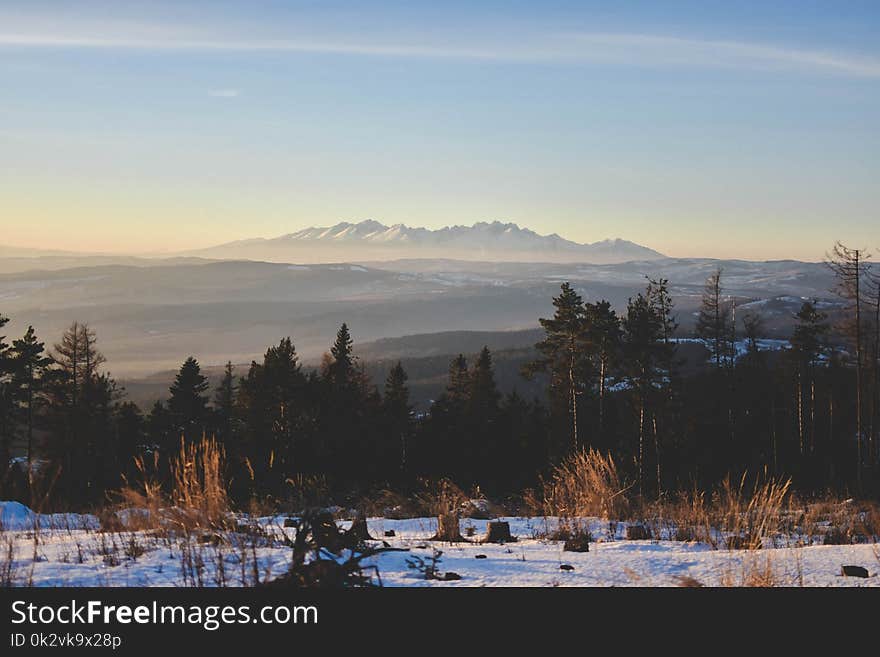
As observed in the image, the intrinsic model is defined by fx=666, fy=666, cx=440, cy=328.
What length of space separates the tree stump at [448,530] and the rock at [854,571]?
10.5ft

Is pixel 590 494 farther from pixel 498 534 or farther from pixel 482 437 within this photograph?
pixel 482 437

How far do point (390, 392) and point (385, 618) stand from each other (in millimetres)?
50391

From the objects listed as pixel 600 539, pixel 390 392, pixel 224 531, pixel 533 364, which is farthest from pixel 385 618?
pixel 390 392

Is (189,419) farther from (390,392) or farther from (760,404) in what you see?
(760,404)

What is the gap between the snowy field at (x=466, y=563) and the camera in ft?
13.0

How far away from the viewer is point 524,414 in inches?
2176

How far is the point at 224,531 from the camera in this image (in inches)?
199

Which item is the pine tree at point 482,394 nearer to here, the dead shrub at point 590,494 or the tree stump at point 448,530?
the dead shrub at point 590,494

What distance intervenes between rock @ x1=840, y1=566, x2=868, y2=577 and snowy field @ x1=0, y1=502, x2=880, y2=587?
41 mm

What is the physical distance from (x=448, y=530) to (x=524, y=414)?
49494 mm

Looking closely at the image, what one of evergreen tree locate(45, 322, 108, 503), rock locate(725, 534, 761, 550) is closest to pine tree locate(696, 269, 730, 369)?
evergreen tree locate(45, 322, 108, 503)

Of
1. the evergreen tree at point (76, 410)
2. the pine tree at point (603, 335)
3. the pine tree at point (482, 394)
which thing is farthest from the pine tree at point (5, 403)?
the pine tree at point (603, 335)

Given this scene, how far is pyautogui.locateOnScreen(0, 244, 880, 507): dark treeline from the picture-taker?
109 ft

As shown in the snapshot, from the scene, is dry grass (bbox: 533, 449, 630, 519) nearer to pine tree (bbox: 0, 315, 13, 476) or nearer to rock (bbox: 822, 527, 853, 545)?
rock (bbox: 822, 527, 853, 545)
